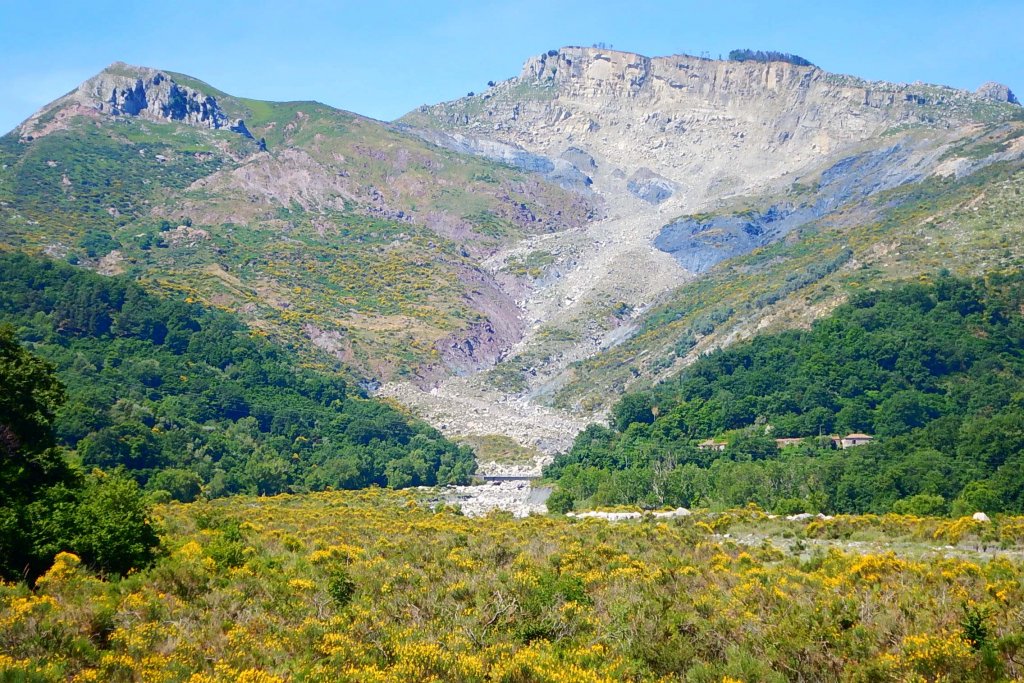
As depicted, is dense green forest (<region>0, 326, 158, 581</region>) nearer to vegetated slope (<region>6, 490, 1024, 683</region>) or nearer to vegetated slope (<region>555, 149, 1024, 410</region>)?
vegetated slope (<region>6, 490, 1024, 683</region>)

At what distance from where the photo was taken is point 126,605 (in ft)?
55.0

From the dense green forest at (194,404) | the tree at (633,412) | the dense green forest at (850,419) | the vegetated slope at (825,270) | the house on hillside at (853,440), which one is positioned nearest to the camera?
the dense green forest at (850,419)

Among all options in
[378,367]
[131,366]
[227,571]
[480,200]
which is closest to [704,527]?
[227,571]

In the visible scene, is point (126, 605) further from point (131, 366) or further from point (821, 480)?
point (131, 366)

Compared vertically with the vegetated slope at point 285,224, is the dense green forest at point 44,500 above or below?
below

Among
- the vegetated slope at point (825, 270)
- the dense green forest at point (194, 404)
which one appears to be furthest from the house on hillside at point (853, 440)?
the dense green forest at point (194, 404)

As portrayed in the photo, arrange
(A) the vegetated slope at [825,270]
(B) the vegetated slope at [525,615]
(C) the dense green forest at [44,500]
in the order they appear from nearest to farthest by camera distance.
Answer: (B) the vegetated slope at [525,615] → (C) the dense green forest at [44,500] → (A) the vegetated slope at [825,270]

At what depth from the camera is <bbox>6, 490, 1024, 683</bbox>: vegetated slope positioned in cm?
1430

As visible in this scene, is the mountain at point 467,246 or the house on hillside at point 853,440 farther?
the mountain at point 467,246

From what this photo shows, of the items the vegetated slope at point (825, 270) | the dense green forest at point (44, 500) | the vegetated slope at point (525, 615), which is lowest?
the vegetated slope at point (525, 615)

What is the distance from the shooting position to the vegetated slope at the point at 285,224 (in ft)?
398

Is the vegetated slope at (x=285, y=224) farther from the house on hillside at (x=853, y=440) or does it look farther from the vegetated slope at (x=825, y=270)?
the house on hillside at (x=853, y=440)

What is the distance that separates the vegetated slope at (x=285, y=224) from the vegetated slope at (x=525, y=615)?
91.5 meters

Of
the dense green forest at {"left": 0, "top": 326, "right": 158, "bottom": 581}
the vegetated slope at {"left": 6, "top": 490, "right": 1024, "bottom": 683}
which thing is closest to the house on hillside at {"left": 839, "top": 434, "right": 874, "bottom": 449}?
the vegetated slope at {"left": 6, "top": 490, "right": 1024, "bottom": 683}
